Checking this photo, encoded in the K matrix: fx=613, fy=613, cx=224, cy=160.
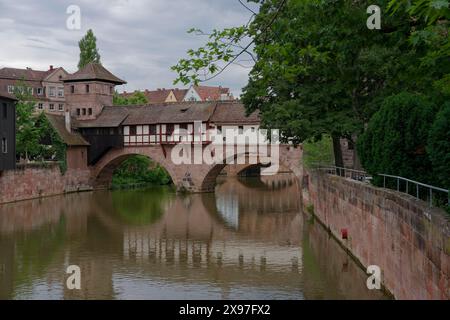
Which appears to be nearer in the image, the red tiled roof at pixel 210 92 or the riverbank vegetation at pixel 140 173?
the riverbank vegetation at pixel 140 173

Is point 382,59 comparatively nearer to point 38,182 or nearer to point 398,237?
point 398,237

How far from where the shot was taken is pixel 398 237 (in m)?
12.8

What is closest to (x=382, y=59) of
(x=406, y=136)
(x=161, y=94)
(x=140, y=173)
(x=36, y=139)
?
(x=406, y=136)

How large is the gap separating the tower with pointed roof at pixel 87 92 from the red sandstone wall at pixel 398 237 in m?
32.6

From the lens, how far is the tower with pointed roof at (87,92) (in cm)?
5153

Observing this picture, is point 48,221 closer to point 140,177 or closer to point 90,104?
point 90,104

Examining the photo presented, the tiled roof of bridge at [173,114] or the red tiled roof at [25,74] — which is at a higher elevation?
the red tiled roof at [25,74]

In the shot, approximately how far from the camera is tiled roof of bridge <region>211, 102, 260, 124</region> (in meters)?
44.6

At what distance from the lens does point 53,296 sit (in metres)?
15.2

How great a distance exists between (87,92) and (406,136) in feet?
137

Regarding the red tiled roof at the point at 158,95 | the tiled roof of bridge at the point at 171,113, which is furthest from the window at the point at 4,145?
the red tiled roof at the point at 158,95

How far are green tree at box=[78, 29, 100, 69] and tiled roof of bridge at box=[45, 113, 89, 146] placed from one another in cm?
1105

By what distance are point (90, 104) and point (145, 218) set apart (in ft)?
71.4

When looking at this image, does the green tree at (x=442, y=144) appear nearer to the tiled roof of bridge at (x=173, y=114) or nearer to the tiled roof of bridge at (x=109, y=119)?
the tiled roof of bridge at (x=173, y=114)
